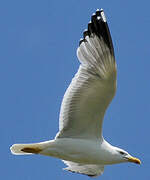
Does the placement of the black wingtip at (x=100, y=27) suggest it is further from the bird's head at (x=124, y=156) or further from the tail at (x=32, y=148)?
the tail at (x=32, y=148)

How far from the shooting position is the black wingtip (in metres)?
12.0

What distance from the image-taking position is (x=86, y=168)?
45.1 ft

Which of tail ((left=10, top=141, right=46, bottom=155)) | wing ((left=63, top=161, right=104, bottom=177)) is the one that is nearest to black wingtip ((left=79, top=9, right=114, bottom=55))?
tail ((left=10, top=141, right=46, bottom=155))

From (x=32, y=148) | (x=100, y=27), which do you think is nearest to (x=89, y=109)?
(x=32, y=148)

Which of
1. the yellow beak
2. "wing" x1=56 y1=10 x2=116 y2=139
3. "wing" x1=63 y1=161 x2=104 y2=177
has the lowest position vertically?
"wing" x1=63 y1=161 x2=104 y2=177

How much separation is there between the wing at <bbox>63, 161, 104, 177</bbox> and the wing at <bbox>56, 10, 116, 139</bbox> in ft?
4.96

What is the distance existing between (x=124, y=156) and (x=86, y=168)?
4.48ft

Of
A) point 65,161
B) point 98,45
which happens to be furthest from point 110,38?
point 65,161

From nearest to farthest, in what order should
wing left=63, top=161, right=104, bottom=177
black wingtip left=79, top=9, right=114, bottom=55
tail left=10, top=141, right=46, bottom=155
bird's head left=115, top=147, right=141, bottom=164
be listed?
black wingtip left=79, top=9, right=114, bottom=55
tail left=10, top=141, right=46, bottom=155
bird's head left=115, top=147, right=141, bottom=164
wing left=63, top=161, right=104, bottom=177

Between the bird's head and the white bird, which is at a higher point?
the white bird

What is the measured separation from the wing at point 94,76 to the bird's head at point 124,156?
25.5 inches

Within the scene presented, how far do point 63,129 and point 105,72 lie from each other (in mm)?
1467

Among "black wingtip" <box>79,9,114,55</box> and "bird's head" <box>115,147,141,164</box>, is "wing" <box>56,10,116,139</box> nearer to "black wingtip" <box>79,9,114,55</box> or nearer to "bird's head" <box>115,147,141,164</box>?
"black wingtip" <box>79,9,114,55</box>

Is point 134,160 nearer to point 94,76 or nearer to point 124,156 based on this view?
point 124,156
